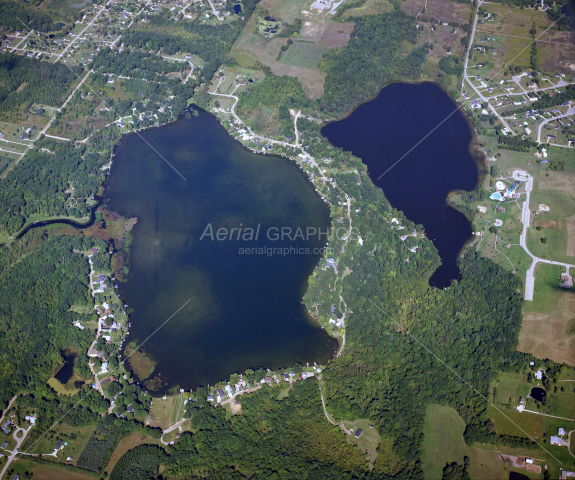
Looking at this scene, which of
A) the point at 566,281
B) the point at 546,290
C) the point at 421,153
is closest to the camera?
the point at 546,290

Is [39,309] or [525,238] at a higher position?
[39,309]

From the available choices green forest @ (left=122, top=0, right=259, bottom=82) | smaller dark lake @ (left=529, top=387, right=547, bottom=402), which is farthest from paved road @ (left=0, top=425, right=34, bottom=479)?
green forest @ (left=122, top=0, right=259, bottom=82)

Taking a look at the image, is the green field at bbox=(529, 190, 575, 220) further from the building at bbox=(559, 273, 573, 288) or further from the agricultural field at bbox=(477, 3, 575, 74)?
the agricultural field at bbox=(477, 3, 575, 74)

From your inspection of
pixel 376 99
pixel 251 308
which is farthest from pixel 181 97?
pixel 251 308

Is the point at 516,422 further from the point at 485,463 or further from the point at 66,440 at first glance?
the point at 66,440

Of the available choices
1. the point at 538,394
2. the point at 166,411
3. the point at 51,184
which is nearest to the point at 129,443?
the point at 166,411

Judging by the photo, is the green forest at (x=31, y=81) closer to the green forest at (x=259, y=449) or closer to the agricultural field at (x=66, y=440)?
the agricultural field at (x=66, y=440)
